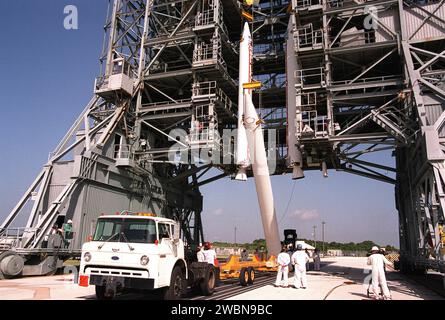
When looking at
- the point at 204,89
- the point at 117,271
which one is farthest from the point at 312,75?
the point at 117,271

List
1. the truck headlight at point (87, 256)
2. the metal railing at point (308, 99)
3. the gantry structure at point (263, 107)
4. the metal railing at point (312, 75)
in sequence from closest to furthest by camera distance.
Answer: the truck headlight at point (87, 256) → the gantry structure at point (263, 107) → the metal railing at point (308, 99) → the metal railing at point (312, 75)

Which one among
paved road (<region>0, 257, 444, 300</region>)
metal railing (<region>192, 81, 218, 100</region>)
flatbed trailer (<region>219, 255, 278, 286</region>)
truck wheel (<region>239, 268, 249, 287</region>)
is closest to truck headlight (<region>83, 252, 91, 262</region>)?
paved road (<region>0, 257, 444, 300</region>)

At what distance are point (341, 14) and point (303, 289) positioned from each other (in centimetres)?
1905

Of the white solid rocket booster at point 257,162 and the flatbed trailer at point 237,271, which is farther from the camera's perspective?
the white solid rocket booster at point 257,162

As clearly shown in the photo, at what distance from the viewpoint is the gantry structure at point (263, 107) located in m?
20.6

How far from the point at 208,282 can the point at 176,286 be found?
2283mm

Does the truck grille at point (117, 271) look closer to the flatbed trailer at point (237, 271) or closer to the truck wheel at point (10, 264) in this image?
the flatbed trailer at point (237, 271)

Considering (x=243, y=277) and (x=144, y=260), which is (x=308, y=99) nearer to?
(x=243, y=277)

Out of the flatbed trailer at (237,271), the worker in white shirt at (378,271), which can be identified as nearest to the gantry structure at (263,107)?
the worker in white shirt at (378,271)

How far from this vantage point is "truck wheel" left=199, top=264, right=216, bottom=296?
12727 millimetres

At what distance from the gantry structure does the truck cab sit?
10255 millimetres

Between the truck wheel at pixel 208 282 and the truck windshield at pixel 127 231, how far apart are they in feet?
11.2

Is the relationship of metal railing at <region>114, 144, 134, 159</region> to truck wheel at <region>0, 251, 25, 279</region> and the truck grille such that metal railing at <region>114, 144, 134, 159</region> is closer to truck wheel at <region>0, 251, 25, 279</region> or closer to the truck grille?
truck wheel at <region>0, 251, 25, 279</region>

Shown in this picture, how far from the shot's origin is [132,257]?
389 inches
